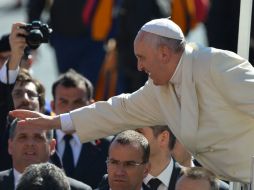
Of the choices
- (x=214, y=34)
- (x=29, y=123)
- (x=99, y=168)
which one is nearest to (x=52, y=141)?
(x=99, y=168)

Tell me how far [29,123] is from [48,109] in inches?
103

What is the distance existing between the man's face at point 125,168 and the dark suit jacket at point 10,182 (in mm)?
426

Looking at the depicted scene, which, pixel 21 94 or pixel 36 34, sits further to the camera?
pixel 21 94

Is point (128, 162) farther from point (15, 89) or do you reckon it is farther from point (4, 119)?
point (15, 89)

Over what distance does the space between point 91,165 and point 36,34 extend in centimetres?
152

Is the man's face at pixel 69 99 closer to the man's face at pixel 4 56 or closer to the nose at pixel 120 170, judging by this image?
the man's face at pixel 4 56

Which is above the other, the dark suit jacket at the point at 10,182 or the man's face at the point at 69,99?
the man's face at the point at 69,99

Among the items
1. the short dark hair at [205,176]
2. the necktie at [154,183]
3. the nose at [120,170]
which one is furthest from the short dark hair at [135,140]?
the short dark hair at [205,176]

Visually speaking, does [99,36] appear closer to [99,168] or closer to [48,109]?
[48,109]

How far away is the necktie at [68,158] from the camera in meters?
10.3

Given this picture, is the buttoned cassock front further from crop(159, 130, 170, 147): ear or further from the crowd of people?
crop(159, 130, 170, 147): ear

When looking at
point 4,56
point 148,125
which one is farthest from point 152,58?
point 4,56

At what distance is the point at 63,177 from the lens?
759cm

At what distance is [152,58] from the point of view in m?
8.25
